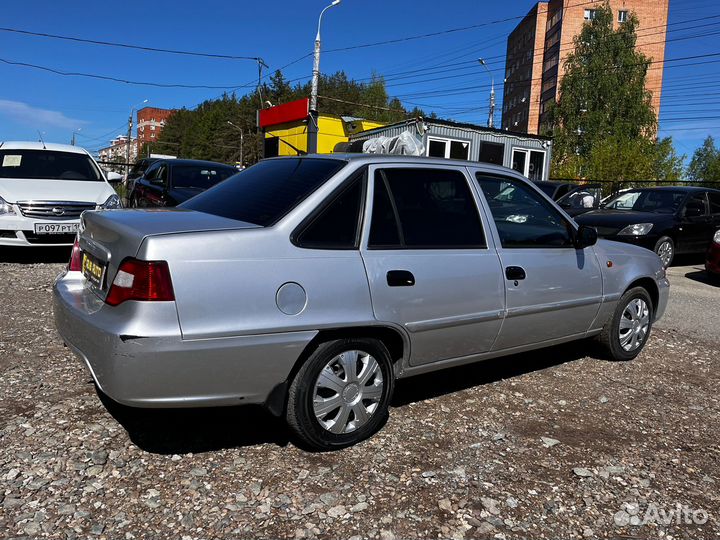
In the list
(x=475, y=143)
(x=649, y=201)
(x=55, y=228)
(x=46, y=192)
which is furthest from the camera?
(x=475, y=143)

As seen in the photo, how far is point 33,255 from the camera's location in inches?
355

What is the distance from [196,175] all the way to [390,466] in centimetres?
899

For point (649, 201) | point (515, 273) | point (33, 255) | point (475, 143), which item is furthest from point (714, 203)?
point (33, 255)

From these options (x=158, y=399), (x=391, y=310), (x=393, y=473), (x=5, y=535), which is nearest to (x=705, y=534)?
(x=393, y=473)

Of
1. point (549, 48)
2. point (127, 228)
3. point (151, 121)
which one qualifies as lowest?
point (127, 228)

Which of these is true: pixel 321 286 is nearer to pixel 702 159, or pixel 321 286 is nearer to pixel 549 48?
pixel 549 48

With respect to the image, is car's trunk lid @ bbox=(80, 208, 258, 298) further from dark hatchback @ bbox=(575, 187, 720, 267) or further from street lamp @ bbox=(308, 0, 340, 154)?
street lamp @ bbox=(308, 0, 340, 154)

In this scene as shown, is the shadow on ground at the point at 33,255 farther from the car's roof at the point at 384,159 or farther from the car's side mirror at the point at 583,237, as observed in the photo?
the car's side mirror at the point at 583,237

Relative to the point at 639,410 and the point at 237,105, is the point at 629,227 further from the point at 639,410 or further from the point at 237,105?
the point at 237,105

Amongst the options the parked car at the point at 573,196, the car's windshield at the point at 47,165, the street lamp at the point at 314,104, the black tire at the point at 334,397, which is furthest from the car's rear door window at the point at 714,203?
the street lamp at the point at 314,104

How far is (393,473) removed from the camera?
113 inches

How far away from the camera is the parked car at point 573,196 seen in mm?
11914

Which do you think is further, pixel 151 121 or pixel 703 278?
pixel 151 121

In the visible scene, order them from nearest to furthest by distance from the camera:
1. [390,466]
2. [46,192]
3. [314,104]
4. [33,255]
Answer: [390,466] → [46,192] → [33,255] → [314,104]
